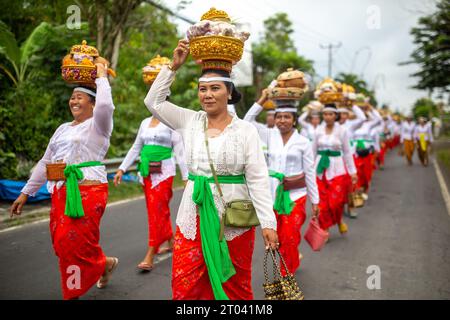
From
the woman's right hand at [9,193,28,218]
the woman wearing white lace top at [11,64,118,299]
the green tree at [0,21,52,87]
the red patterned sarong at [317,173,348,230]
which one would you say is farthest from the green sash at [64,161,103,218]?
the green tree at [0,21,52,87]

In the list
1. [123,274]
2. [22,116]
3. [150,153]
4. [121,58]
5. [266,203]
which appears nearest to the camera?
[266,203]

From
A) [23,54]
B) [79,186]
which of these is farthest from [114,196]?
[79,186]

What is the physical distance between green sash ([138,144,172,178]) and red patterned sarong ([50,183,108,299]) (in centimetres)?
156

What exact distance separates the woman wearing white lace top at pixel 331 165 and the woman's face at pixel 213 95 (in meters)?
4.39

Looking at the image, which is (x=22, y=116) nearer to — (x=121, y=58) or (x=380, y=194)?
(x=121, y=58)

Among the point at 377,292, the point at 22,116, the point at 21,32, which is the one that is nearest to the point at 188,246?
the point at 377,292

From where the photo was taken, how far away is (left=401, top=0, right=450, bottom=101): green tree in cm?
1983

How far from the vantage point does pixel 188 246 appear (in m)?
3.29

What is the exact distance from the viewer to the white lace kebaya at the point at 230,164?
327cm

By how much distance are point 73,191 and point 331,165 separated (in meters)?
4.54

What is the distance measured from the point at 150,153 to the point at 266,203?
3165mm

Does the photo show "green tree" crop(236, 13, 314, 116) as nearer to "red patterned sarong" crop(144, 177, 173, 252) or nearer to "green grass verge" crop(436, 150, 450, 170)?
"green grass verge" crop(436, 150, 450, 170)

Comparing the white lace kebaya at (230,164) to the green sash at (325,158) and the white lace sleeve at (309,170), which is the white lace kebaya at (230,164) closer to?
the white lace sleeve at (309,170)

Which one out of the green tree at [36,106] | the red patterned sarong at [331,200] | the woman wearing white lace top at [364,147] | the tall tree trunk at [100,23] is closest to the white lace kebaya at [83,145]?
the red patterned sarong at [331,200]
